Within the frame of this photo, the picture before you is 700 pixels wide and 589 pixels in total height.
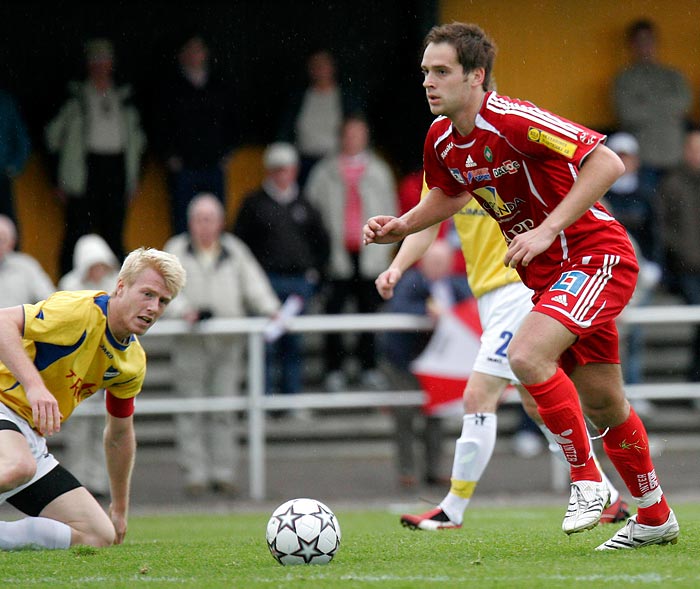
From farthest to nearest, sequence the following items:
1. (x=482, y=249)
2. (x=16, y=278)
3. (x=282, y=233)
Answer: (x=282, y=233), (x=16, y=278), (x=482, y=249)

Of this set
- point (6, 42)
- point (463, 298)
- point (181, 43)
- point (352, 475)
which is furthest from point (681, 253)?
point (6, 42)

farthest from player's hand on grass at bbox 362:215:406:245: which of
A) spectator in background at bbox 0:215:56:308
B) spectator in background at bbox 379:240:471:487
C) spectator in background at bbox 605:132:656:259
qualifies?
spectator in background at bbox 605:132:656:259

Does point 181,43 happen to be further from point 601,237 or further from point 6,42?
point 601,237

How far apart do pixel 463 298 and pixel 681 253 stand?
112 inches

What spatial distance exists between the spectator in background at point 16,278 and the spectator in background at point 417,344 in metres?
3.12

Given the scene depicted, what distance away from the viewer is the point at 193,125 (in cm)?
1365

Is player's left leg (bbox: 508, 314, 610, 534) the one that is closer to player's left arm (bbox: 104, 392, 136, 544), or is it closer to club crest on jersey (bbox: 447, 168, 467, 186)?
club crest on jersey (bbox: 447, 168, 467, 186)

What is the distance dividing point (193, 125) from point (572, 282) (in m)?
8.20

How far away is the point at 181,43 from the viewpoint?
1460cm

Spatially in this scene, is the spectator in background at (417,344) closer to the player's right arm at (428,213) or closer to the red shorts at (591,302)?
the player's right arm at (428,213)

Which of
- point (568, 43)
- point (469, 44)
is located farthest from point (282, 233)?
point (469, 44)

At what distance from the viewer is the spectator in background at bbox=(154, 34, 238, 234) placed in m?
13.6

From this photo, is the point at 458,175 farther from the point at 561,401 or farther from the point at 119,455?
the point at 119,455

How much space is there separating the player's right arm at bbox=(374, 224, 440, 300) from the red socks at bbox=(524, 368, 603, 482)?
1565 millimetres
